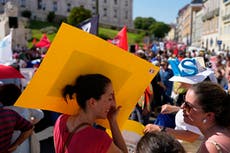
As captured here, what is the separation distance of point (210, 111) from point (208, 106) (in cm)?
3

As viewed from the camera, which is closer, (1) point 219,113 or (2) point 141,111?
(1) point 219,113

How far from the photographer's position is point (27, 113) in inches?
146

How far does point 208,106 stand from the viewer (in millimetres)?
2002

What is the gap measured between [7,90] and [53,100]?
5.28ft

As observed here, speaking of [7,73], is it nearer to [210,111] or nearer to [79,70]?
[79,70]

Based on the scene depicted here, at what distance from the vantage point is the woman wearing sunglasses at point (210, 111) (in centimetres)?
192

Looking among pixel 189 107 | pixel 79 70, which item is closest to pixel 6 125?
pixel 79 70

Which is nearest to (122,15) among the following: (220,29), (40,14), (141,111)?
(40,14)

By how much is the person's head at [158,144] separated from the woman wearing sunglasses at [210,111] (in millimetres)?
263

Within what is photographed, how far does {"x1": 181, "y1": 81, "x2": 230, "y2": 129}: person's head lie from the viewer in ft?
6.50

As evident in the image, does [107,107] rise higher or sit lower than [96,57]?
lower

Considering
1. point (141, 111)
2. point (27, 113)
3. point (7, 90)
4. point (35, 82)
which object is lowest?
point (141, 111)

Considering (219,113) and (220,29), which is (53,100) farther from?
(220,29)

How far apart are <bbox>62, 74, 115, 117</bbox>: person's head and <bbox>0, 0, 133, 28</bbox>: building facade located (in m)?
79.6
